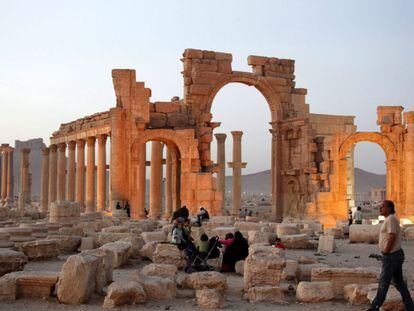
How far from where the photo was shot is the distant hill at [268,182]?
112688 millimetres

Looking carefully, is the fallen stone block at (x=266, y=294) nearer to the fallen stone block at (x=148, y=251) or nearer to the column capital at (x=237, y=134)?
the fallen stone block at (x=148, y=251)

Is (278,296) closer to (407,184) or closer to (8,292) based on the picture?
(8,292)

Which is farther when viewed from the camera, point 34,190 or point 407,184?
point 34,190

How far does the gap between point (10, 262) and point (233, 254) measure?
Result: 4.26 m

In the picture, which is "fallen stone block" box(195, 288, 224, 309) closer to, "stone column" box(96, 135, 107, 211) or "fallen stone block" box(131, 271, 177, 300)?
"fallen stone block" box(131, 271, 177, 300)

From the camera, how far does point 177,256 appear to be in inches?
469

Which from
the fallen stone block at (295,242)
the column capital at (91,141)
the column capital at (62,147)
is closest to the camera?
the fallen stone block at (295,242)

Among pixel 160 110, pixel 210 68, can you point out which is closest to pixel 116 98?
pixel 160 110

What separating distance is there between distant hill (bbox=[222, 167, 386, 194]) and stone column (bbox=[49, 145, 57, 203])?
7846 centimetres

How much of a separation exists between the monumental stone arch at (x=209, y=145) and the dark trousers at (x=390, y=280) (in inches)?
746

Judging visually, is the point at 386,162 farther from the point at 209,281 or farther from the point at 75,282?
the point at 75,282

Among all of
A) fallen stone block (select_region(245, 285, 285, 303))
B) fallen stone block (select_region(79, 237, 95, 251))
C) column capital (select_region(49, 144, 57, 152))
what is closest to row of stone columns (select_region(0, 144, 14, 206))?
column capital (select_region(49, 144, 57, 152))

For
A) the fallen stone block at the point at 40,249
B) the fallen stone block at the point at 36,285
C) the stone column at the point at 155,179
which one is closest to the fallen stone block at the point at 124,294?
the fallen stone block at the point at 36,285

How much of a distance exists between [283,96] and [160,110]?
6842 mm
